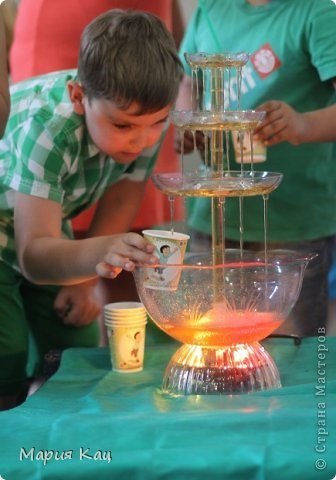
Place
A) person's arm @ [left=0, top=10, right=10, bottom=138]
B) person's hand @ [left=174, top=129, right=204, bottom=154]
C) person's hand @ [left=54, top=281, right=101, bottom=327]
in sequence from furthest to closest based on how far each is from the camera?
person's hand @ [left=54, top=281, right=101, bottom=327], person's hand @ [left=174, top=129, right=204, bottom=154], person's arm @ [left=0, top=10, right=10, bottom=138]

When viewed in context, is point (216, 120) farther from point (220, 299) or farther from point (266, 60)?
point (266, 60)

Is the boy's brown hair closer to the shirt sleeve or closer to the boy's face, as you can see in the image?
the boy's face

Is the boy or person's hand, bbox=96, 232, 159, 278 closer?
person's hand, bbox=96, 232, 159, 278

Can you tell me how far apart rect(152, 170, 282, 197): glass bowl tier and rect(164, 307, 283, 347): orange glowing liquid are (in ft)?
0.63

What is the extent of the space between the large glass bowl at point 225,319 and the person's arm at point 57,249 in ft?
0.14

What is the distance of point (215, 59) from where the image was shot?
152 cm

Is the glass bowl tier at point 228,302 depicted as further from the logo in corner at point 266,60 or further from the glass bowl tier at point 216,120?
the logo in corner at point 266,60

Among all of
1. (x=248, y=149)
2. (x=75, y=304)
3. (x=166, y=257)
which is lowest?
(x=75, y=304)

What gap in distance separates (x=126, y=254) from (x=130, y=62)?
1.33ft

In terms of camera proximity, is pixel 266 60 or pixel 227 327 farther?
pixel 266 60

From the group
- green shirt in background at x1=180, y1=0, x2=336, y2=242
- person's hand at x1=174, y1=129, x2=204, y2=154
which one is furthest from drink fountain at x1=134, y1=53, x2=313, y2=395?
green shirt in background at x1=180, y1=0, x2=336, y2=242

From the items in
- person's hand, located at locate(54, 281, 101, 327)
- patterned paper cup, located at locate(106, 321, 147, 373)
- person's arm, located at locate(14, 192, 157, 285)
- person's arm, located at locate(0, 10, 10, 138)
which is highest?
person's arm, located at locate(0, 10, 10, 138)

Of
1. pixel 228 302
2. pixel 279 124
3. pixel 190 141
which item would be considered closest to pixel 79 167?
pixel 190 141

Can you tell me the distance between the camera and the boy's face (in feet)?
5.56
